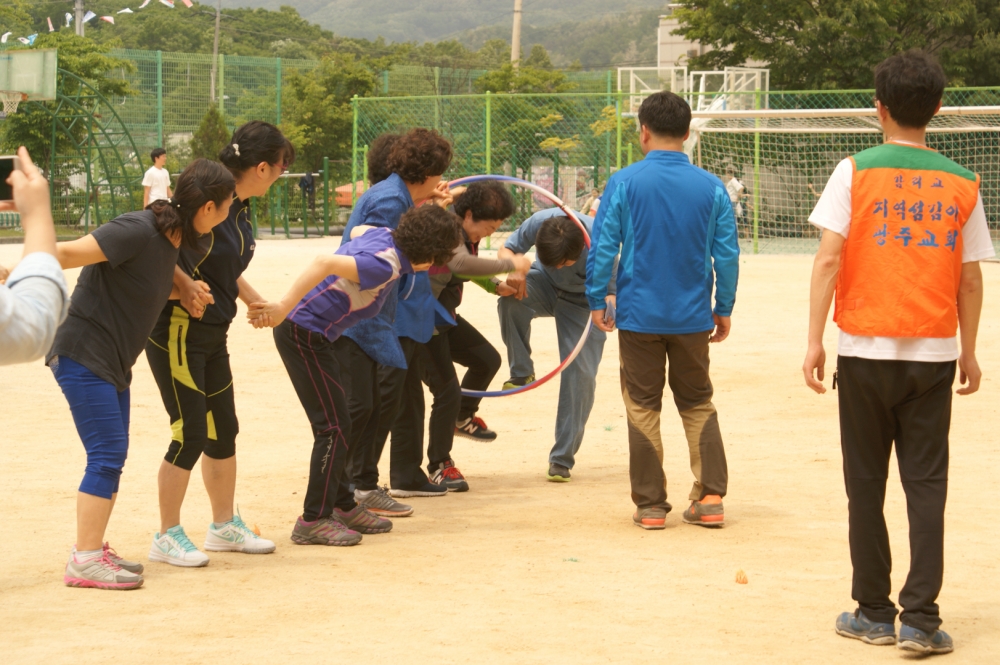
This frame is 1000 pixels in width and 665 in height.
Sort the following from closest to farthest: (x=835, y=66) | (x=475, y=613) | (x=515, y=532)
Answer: (x=475, y=613), (x=515, y=532), (x=835, y=66)

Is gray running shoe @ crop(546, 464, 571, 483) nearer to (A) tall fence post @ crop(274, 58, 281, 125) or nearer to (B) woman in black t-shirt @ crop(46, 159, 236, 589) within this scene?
(B) woman in black t-shirt @ crop(46, 159, 236, 589)

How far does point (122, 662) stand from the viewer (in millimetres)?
3619

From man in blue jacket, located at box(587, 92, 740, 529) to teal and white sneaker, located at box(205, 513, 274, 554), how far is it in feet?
5.68

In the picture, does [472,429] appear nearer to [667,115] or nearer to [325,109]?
[667,115]

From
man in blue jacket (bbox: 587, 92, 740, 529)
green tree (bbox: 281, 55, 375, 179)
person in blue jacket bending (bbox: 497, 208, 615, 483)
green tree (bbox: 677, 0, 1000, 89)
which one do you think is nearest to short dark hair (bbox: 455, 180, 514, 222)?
person in blue jacket bending (bbox: 497, 208, 615, 483)

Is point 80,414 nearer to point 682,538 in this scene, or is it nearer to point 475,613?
point 475,613

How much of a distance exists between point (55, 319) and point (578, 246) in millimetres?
4076

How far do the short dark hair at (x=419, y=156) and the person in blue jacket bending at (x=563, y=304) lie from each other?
2.67 ft

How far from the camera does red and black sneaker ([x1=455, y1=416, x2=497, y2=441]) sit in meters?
6.82

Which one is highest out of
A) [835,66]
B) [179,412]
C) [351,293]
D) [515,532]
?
[835,66]

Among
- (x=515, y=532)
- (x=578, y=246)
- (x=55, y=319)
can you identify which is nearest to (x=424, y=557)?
(x=515, y=532)

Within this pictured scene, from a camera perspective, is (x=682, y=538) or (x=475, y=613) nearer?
(x=475, y=613)

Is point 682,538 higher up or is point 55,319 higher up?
point 55,319

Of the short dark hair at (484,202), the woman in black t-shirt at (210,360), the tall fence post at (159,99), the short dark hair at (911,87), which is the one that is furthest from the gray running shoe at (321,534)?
the tall fence post at (159,99)
